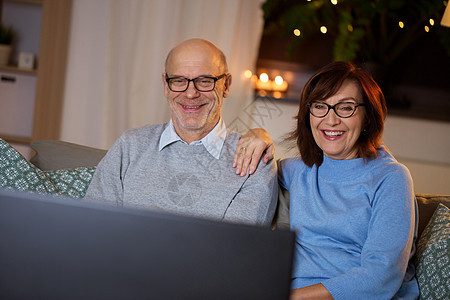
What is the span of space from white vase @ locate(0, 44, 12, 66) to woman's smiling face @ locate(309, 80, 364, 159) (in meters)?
2.62

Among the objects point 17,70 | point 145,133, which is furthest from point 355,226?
point 17,70

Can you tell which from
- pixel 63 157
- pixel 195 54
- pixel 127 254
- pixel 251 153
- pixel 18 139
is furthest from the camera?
pixel 18 139

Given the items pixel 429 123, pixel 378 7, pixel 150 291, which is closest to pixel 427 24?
pixel 378 7

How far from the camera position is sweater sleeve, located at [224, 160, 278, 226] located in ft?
5.32

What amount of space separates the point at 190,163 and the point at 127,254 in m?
1.14

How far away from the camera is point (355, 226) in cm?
146

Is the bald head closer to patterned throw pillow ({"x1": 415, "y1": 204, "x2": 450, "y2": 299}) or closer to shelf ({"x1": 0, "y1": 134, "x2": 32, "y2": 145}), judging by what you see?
patterned throw pillow ({"x1": 415, "y1": 204, "x2": 450, "y2": 299})

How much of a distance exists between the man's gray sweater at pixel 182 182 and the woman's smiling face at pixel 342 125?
0.23 meters

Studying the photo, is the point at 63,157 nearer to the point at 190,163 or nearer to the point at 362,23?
the point at 190,163

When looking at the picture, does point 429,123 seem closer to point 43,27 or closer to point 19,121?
point 43,27

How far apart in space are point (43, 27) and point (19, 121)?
74cm

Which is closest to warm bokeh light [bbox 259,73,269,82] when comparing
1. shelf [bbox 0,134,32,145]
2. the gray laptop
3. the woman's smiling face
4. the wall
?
the wall

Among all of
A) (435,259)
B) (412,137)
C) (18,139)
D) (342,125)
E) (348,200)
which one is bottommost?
(18,139)

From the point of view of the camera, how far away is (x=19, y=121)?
365 centimetres
